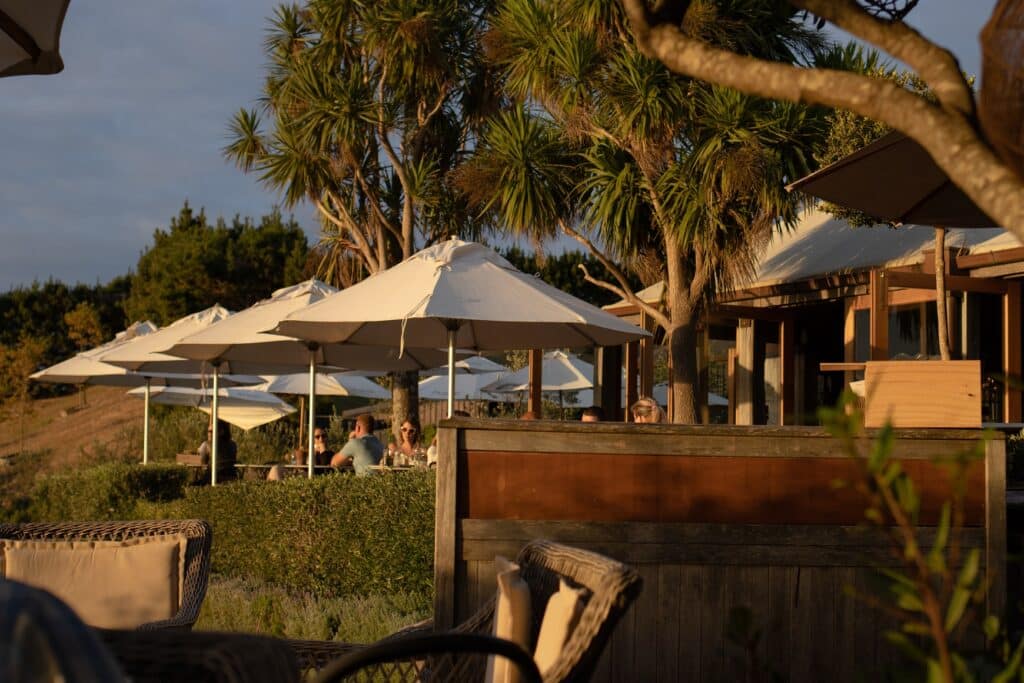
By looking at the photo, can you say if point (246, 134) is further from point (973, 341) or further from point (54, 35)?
point (54, 35)

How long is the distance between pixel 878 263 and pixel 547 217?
4026 millimetres

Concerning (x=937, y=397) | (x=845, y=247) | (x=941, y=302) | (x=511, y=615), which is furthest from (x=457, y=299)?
(x=845, y=247)

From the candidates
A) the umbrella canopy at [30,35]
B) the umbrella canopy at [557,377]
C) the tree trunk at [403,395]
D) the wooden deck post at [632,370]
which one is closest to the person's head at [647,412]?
the umbrella canopy at [30,35]

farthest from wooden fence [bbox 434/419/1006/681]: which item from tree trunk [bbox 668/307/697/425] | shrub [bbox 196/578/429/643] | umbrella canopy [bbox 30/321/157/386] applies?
umbrella canopy [bbox 30/321/157/386]

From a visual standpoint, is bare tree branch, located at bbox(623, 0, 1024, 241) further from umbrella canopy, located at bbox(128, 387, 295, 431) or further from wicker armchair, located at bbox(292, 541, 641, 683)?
umbrella canopy, located at bbox(128, 387, 295, 431)

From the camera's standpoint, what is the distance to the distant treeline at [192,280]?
36.4 m

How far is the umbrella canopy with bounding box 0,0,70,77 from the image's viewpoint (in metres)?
4.61

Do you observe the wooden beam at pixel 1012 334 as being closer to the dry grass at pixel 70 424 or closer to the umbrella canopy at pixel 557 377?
the umbrella canopy at pixel 557 377

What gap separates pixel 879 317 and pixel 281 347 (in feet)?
21.3

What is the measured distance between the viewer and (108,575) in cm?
495

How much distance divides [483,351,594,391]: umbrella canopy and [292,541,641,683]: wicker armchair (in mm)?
20538

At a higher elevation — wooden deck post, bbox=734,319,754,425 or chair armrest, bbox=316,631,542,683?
wooden deck post, bbox=734,319,754,425

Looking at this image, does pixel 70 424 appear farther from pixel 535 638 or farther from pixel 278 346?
pixel 535 638

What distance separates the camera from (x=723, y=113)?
44.5 feet
